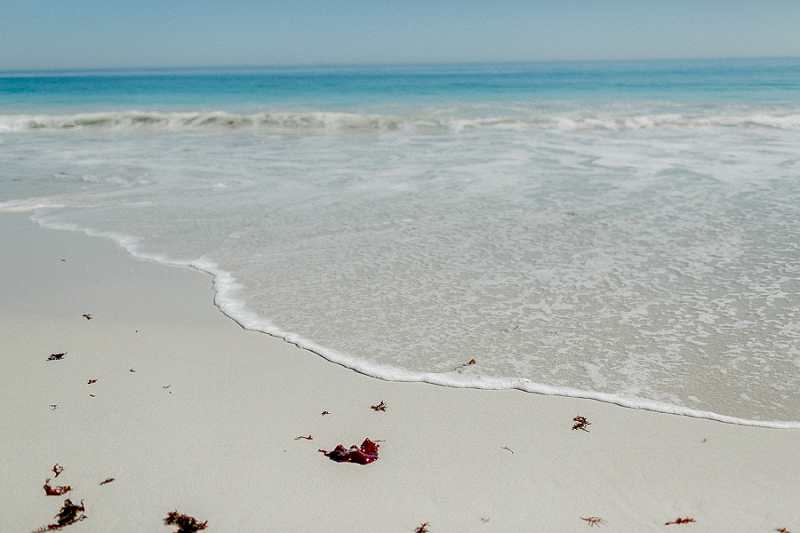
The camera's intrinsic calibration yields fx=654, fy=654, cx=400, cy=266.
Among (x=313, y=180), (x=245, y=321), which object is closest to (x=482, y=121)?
(x=313, y=180)

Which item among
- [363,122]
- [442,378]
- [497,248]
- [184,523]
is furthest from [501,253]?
[363,122]

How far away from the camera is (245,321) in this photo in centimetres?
427

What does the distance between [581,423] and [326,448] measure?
3.87 ft

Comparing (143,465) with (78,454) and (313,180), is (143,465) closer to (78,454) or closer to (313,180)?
(78,454)

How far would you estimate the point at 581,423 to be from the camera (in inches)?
120

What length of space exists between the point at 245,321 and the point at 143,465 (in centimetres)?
160

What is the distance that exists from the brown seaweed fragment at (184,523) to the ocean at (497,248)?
1.35 meters

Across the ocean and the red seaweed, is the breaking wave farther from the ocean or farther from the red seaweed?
the red seaweed

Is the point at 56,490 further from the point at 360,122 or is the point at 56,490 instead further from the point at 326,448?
the point at 360,122

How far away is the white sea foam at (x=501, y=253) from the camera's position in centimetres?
362

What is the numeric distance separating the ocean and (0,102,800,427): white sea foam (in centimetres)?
2

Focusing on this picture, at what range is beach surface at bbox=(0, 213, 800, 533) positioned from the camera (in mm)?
2447

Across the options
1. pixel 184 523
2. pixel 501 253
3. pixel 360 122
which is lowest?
pixel 184 523

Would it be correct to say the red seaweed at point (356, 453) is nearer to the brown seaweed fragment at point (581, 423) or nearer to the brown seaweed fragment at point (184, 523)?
the brown seaweed fragment at point (184, 523)
